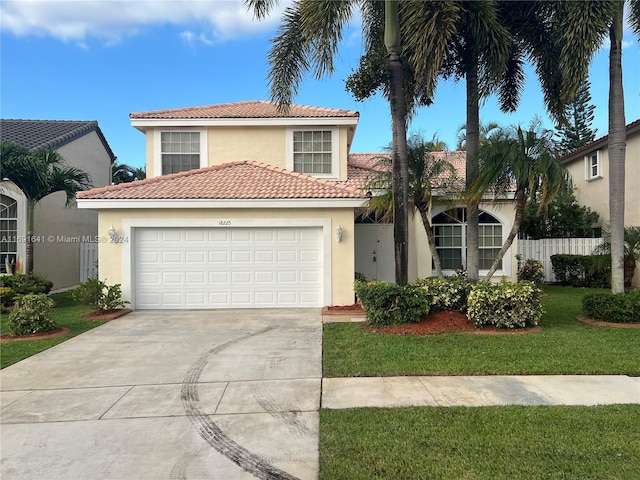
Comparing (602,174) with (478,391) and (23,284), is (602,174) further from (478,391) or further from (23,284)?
(23,284)

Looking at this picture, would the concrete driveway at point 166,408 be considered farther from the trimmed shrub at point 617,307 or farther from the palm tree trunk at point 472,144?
the trimmed shrub at point 617,307

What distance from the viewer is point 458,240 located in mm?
14094

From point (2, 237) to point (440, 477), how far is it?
1655 centimetres

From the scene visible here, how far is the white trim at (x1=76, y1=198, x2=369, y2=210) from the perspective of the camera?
1095cm

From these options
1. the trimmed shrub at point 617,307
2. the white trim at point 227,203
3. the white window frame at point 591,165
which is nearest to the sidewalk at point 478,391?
the trimmed shrub at point 617,307

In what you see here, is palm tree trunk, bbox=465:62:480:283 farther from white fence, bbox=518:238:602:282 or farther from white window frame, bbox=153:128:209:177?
white window frame, bbox=153:128:209:177

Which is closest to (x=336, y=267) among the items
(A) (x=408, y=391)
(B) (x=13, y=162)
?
(A) (x=408, y=391)

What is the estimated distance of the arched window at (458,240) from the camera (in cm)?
1409

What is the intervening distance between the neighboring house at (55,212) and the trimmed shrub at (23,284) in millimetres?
2398

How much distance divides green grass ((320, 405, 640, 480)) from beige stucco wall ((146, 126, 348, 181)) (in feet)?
36.3

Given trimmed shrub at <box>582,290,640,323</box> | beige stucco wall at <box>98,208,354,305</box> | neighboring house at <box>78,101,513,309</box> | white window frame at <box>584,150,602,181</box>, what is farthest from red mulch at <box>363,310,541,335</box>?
white window frame at <box>584,150,602,181</box>

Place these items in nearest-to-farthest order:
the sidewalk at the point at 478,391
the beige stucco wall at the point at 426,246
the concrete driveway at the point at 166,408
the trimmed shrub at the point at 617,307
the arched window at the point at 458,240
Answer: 1. the concrete driveway at the point at 166,408
2. the sidewalk at the point at 478,391
3. the trimmed shrub at the point at 617,307
4. the beige stucco wall at the point at 426,246
5. the arched window at the point at 458,240

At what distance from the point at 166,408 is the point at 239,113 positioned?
12.1 meters

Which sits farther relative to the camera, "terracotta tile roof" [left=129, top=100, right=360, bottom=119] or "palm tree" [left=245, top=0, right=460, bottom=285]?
"terracotta tile roof" [left=129, top=100, right=360, bottom=119]
